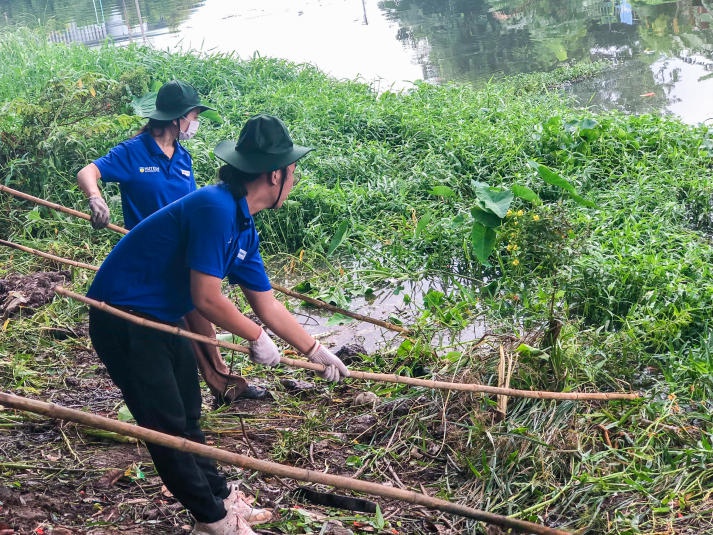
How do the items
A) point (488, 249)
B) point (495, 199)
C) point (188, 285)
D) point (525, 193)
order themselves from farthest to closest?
1. point (525, 193)
2. point (495, 199)
3. point (488, 249)
4. point (188, 285)

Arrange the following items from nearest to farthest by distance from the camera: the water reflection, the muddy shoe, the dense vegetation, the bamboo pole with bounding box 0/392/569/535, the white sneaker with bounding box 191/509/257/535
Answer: the bamboo pole with bounding box 0/392/569/535 < the white sneaker with bounding box 191/509/257/535 < the dense vegetation < the muddy shoe < the water reflection

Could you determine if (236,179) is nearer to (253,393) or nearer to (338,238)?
(253,393)

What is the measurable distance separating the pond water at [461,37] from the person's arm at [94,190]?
5.69m

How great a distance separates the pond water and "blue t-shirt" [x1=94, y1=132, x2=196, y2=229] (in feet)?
17.6

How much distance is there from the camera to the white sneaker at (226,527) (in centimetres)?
275

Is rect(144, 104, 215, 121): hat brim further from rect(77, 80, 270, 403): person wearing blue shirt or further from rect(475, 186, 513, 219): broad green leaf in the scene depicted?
rect(475, 186, 513, 219): broad green leaf

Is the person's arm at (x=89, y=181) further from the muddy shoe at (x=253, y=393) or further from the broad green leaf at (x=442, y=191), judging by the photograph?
the broad green leaf at (x=442, y=191)

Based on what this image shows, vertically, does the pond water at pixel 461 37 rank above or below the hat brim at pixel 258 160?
below

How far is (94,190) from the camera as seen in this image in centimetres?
380

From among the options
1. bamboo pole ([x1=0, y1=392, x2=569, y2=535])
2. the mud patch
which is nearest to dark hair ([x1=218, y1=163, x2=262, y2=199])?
bamboo pole ([x1=0, y1=392, x2=569, y2=535])

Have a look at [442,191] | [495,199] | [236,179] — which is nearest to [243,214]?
[236,179]

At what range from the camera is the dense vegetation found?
3.27 metres

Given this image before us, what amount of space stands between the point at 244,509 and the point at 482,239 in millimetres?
2646

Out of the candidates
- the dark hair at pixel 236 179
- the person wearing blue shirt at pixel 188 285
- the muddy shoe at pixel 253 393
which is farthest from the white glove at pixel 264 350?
the muddy shoe at pixel 253 393
